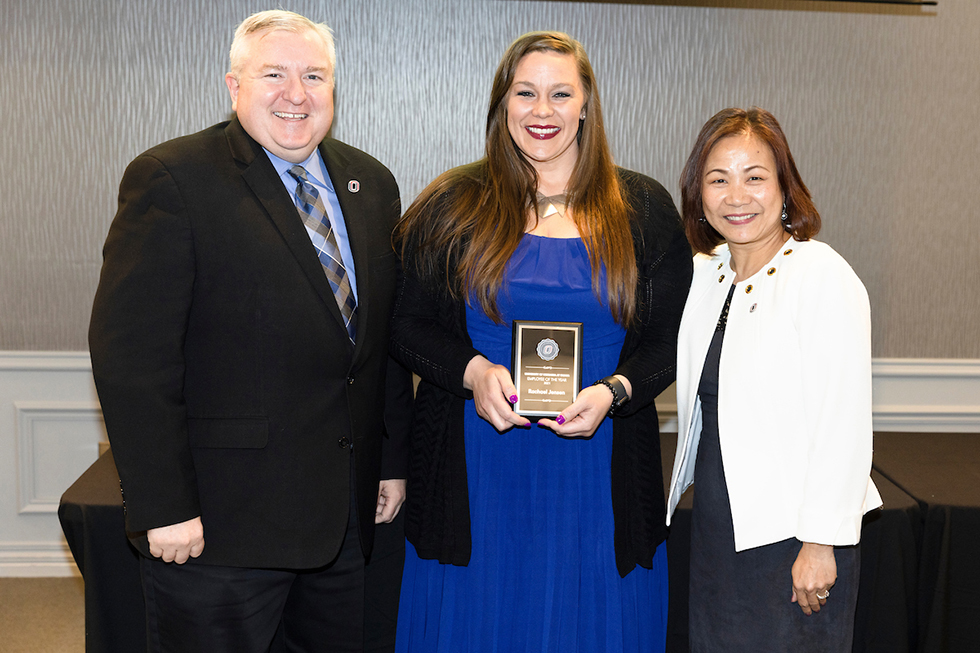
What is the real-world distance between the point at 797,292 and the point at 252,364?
1.17 m

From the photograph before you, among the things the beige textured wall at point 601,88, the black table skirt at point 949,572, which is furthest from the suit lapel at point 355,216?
the black table skirt at point 949,572

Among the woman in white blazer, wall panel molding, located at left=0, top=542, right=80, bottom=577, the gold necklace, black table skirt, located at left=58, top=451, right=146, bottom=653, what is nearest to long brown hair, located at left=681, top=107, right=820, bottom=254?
the woman in white blazer

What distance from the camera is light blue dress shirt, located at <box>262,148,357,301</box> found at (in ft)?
5.93

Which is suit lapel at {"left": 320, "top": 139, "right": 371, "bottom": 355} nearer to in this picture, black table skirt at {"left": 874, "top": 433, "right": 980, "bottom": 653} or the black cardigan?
the black cardigan

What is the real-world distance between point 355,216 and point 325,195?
0.30 feet

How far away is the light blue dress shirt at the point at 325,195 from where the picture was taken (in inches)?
71.1

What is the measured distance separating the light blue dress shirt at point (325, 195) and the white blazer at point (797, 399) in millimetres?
852

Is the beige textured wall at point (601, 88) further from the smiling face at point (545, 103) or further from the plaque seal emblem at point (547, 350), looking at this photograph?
the plaque seal emblem at point (547, 350)

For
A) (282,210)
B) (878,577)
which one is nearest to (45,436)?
(282,210)

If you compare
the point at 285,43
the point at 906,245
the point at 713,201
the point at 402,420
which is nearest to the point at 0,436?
the point at 402,420

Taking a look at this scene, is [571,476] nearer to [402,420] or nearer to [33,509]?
[402,420]

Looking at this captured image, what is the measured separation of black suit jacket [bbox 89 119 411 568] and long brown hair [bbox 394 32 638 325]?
→ 174 millimetres

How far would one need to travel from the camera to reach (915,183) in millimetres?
3566

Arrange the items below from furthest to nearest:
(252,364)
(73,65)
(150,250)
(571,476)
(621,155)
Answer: (621,155) < (73,65) < (571,476) < (252,364) < (150,250)
